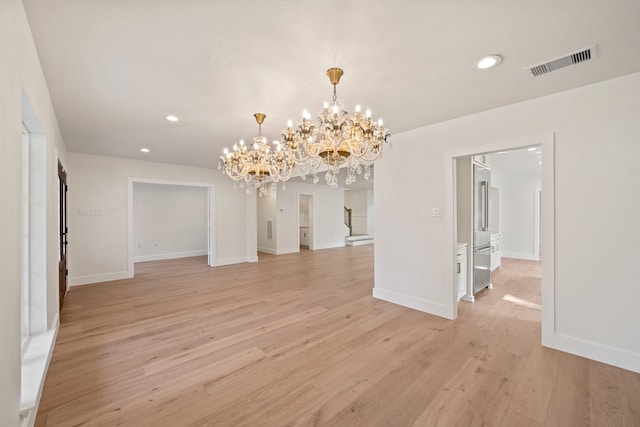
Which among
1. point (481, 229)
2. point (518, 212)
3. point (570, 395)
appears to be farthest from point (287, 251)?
point (570, 395)

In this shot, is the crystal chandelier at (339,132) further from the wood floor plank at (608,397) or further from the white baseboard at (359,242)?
the white baseboard at (359,242)

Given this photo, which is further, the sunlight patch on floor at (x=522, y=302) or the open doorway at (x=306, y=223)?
the open doorway at (x=306, y=223)

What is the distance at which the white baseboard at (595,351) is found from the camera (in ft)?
7.43

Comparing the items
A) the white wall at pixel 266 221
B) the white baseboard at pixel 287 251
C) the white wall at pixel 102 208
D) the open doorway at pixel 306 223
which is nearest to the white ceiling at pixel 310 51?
the white wall at pixel 102 208

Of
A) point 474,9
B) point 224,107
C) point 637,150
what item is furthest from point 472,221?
point 224,107

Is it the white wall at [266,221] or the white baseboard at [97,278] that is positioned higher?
the white wall at [266,221]

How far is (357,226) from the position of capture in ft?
42.4

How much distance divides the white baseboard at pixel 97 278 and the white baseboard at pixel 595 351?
710cm

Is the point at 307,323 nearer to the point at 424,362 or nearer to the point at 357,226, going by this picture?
the point at 424,362

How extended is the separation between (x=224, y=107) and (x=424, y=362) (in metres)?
3.30

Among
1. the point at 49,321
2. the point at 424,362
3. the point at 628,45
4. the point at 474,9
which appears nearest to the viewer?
the point at 474,9

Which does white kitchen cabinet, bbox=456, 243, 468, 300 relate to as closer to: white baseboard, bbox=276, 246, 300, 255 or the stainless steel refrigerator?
the stainless steel refrigerator

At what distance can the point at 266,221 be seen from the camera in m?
9.17

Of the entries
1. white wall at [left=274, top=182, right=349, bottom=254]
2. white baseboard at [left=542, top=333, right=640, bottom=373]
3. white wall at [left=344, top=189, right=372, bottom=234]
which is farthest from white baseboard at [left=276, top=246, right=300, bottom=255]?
white baseboard at [left=542, top=333, right=640, bottom=373]
